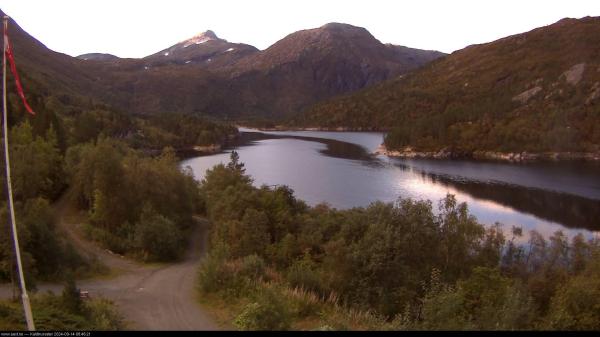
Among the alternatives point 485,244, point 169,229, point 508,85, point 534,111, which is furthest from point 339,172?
point 508,85

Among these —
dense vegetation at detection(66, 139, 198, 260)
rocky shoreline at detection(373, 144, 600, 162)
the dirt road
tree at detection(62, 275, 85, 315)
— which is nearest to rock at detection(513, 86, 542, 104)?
rocky shoreline at detection(373, 144, 600, 162)

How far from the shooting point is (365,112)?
193 m

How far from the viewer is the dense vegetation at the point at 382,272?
12.6m

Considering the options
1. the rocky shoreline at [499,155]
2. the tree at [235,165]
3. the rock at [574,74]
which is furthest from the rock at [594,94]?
the tree at [235,165]

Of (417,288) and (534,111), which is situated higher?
(534,111)

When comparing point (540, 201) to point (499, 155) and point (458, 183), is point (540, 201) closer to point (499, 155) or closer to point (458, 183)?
point (458, 183)

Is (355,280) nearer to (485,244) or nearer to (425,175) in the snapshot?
(485,244)

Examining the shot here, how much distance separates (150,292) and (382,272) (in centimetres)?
901

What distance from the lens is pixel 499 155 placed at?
101 m

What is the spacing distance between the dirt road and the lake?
29778 millimetres

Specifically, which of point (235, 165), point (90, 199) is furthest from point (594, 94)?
point (90, 199)

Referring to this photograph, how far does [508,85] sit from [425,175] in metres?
90.9

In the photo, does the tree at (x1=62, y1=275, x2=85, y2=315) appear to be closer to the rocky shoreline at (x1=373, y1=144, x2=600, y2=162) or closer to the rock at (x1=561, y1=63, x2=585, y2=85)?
the rocky shoreline at (x1=373, y1=144, x2=600, y2=162)

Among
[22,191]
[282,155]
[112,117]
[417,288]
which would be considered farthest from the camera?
[112,117]
